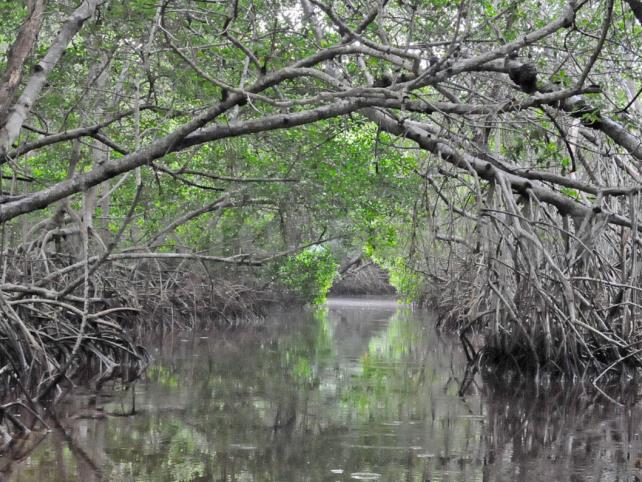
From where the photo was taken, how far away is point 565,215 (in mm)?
8016

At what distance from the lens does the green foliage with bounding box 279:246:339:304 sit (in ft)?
64.8

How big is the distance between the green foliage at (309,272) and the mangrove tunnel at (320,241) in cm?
668

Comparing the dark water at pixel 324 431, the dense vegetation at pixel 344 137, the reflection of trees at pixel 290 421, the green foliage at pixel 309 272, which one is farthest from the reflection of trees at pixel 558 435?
the green foliage at pixel 309 272

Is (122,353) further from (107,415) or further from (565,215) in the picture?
(565,215)

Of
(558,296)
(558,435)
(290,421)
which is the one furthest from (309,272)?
(558,435)

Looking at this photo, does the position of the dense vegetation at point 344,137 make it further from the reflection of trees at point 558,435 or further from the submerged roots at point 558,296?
the reflection of trees at point 558,435

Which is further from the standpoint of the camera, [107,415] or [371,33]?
[371,33]

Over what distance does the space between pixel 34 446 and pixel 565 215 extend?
5175 mm

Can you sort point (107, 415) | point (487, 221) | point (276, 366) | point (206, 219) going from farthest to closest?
point (206, 219) < point (276, 366) < point (487, 221) < point (107, 415)

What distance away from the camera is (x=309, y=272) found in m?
20.7

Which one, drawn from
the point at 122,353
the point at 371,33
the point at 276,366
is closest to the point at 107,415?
the point at 122,353

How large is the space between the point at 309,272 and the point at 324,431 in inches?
611

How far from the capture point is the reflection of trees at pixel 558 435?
4.34 meters

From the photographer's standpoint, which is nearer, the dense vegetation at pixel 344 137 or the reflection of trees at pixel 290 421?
the reflection of trees at pixel 290 421
